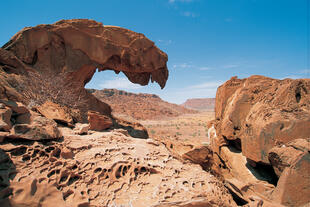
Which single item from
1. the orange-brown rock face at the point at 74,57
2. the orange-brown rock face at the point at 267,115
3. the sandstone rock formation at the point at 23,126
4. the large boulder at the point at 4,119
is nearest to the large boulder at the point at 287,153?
the orange-brown rock face at the point at 267,115

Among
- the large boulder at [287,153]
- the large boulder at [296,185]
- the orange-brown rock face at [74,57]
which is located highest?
the orange-brown rock face at [74,57]

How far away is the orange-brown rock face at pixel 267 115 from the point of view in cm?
331

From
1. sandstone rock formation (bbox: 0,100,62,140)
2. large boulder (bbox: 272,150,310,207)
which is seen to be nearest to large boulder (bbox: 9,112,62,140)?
sandstone rock formation (bbox: 0,100,62,140)

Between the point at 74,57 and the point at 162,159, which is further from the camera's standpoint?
the point at 74,57

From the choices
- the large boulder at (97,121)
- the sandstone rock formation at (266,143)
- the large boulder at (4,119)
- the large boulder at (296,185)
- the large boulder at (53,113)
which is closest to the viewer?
the large boulder at (4,119)

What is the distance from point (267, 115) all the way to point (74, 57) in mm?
9749

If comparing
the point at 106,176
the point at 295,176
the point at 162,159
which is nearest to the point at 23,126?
the point at 106,176

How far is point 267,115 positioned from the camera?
371 cm

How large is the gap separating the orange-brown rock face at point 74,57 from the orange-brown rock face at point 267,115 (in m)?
6.66

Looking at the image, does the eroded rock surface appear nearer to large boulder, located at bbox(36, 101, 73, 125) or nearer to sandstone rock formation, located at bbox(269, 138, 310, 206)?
sandstone rock formation, located at bbox(269, 138, 310, 206)

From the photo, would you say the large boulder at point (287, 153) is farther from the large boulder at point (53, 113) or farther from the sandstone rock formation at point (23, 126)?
the large boulder at point (53, 113)

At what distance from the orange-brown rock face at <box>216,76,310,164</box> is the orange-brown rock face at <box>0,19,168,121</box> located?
6657mm

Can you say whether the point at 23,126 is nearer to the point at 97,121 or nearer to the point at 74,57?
the point at 97,121

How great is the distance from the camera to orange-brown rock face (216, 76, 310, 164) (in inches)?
130
